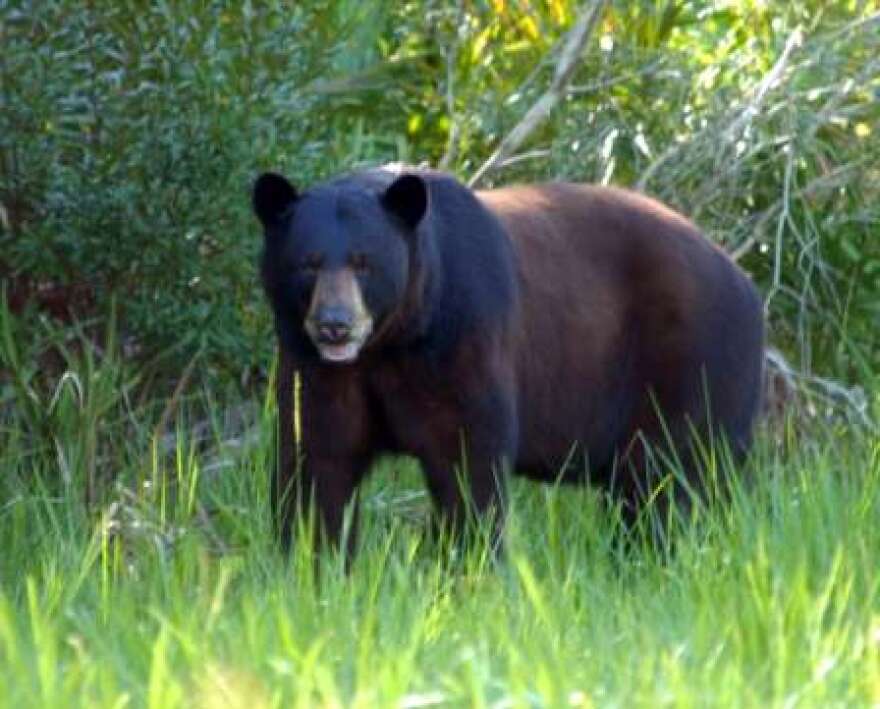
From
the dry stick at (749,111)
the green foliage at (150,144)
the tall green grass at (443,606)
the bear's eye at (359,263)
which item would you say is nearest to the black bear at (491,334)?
the bear's eye at (359,263)

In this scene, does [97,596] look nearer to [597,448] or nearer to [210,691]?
[210,691]

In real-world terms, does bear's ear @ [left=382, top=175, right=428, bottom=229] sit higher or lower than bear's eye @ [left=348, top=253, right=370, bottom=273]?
higher

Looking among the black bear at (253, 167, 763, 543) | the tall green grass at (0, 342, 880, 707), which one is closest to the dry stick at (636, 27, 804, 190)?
the black bear at (253, 167, 763, 543)

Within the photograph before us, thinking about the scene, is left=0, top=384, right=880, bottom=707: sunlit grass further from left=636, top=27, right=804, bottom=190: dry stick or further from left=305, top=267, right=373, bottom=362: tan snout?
left=636, top=27, right=804, bottom=190: dry stick

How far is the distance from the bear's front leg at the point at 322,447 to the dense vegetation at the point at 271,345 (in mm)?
168

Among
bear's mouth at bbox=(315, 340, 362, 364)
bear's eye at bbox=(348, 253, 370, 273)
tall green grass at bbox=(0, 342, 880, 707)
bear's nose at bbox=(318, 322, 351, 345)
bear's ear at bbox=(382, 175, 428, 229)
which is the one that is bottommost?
tall green grass at bbox=(0, 342, 880, 707)

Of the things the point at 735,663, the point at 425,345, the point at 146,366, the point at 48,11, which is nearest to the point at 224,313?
the point at 146,366

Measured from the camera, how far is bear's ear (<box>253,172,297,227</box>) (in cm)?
736

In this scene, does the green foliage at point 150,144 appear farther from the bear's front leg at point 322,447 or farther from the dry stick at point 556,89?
the bear's front leg at point 322,447

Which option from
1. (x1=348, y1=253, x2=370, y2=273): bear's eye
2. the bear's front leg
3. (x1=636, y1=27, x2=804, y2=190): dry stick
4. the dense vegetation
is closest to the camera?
the dense vegetation

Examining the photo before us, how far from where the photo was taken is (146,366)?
31.7ft

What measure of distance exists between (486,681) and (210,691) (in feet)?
1.71

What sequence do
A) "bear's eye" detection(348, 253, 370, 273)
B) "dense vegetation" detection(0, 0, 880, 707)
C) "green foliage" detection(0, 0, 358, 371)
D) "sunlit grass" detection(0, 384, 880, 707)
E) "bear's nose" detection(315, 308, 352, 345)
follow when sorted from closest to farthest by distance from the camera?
"sunlit grass" detection(0, 384, 880, 707), "dense vegetation" detection(0, 0, 880, 707), "bear's nose" detection(315, 308, 352, 345), "bear's eye" detection(348, 253, 370, 273), "green foliage" detection(0, 0, 358, 371)

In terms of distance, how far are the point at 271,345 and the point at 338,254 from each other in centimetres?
220
